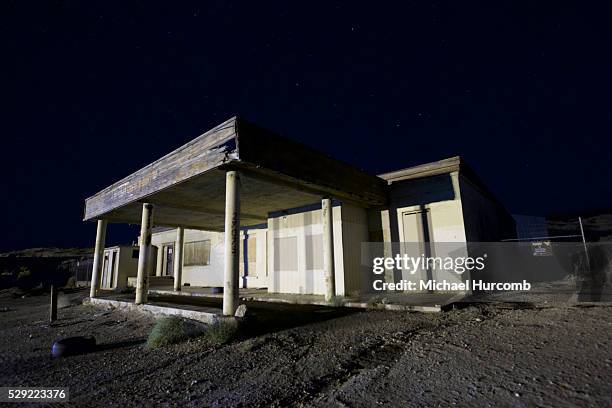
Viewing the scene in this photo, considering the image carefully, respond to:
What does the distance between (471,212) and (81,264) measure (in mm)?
26266

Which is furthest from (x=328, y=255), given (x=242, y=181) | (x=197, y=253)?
(x=197, y=253)

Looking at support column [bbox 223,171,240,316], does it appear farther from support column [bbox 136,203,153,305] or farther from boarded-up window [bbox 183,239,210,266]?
boarded-up window [bbox 183,239,210,266]

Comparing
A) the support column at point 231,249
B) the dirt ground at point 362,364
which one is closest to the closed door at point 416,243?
the dirt ground at point 362,364

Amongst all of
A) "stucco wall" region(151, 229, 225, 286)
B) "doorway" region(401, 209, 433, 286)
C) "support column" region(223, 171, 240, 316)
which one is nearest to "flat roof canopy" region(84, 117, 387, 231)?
"support column" region(223, 171, 240, 316)

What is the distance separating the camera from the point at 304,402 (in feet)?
9.73

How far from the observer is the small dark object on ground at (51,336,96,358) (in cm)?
503

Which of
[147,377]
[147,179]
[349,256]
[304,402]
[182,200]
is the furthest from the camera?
[349,256]

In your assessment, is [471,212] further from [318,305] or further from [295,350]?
[295,350]

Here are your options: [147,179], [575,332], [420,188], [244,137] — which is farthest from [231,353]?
[420,188]

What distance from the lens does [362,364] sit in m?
3.83

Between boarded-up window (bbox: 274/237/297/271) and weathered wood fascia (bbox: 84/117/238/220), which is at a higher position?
weathered wood fascia (bbox: 84/117/238/220)

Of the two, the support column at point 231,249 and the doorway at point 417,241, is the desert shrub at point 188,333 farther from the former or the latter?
the doorway at point 417,241

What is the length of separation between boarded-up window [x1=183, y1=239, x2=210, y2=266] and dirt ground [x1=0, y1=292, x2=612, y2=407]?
9.73 meters

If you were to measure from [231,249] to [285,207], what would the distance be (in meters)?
5.42
